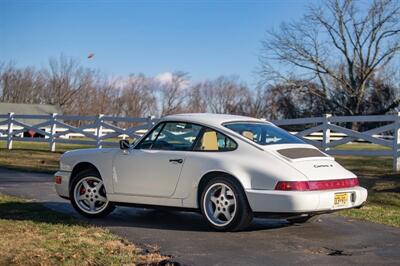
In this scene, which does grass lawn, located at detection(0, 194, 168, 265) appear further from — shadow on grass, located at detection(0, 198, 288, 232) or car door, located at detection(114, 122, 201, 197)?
car door, located at detection(114, 122, 201, 197)

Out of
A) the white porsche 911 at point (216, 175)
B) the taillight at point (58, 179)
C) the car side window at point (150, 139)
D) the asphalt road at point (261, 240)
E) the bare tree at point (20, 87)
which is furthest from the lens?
the bare tree at point (20, 87)

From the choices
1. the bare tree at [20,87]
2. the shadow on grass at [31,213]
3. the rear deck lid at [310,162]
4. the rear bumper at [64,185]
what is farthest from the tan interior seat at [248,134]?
the bare tree at [20,87]

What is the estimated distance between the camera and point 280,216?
263 inches

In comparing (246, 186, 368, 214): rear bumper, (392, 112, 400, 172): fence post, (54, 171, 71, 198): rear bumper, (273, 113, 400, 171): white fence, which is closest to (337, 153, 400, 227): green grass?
(392, 112, 400, 172): fence post

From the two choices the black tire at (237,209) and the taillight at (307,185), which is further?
the black tire at (237,209)

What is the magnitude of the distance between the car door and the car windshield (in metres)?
0.55

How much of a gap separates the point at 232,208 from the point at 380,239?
→ 183 cm

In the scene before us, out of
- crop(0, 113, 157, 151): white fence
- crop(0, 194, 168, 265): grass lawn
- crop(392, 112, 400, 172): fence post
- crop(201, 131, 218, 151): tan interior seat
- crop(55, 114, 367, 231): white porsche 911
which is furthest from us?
crop(0, 113, 157, 151): white fence

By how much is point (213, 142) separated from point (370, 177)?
7005mm

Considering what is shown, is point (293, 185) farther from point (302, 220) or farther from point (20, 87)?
point (20, 87)

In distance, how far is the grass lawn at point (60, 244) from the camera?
18.0 feet

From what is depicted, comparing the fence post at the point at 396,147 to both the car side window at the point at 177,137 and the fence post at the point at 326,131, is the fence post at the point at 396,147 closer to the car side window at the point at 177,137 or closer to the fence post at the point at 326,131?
the fence post at the point at 326,131

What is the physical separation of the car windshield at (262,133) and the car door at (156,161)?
55cm

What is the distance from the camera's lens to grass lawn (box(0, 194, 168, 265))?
5480 millimetres
